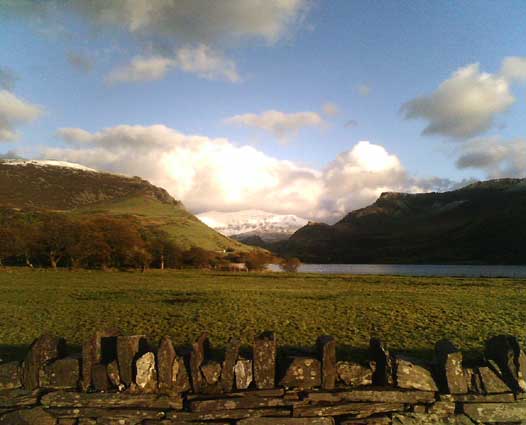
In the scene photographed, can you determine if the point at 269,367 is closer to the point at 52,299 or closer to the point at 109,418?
the point at 109,418

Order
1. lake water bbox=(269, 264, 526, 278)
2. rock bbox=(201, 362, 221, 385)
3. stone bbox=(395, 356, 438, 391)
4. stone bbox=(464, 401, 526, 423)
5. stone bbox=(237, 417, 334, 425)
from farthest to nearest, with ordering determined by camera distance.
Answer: lake water bbox=(269, 264, 526, 278), rock bbox=(201, 362, 221, 385), stone bbox=(395, 356, 438, 391), stone bbox=(464, 401, 526, 423), stone bbox=(237, 417, 334, 425)

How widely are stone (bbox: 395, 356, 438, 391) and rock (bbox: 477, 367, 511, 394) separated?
2.54ft

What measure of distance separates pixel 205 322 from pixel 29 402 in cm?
661

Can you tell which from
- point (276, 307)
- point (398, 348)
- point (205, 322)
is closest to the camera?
point (398, 348)

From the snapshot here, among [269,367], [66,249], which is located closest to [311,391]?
[269,367]

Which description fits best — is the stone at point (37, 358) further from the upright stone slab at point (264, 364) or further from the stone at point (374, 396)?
the stone at point (374, 396)

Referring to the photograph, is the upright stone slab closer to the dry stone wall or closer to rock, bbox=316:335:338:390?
the dry stone wall

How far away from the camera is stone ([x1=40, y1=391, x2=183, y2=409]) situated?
17.8 ft

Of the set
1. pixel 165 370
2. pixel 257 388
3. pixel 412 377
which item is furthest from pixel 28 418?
pixel 412 377

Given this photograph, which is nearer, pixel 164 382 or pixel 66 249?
pixel 164 382

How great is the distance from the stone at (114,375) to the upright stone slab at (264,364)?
216 centimetres

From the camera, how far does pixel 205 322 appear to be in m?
11.9

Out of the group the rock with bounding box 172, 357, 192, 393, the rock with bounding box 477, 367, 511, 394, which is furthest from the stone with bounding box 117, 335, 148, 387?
the rock with bounding box 477, 367, 511, 394

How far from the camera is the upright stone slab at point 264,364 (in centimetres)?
559
